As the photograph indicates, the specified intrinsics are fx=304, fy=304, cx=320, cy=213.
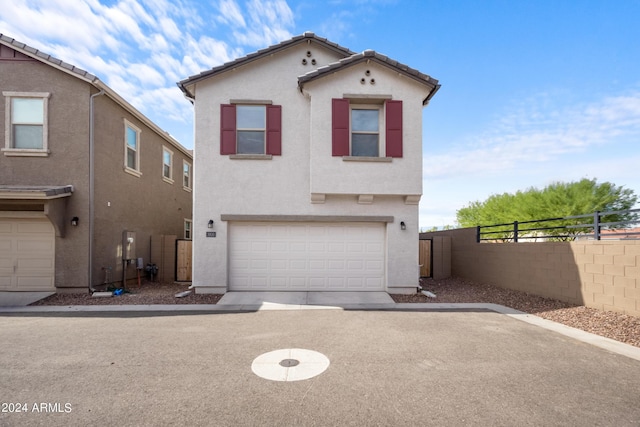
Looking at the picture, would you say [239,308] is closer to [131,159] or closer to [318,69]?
[318,69]

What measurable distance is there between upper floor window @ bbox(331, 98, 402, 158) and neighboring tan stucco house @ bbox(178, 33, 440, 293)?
0.03 m

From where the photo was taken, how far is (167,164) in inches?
625

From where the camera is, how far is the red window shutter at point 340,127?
31.6ft

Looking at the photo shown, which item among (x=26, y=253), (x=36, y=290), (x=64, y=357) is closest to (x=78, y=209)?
(x=26, y=253)

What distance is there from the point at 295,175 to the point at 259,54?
419 centimetres

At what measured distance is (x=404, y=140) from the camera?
9820 mm

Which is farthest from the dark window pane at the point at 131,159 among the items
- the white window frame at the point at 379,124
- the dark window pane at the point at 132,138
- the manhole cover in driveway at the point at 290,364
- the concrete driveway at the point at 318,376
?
the manhole cover in driveway at the point at 290,364

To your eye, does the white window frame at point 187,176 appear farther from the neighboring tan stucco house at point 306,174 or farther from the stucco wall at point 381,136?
the stucco wall at point 381,136

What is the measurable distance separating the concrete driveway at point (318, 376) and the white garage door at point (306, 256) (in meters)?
3.07

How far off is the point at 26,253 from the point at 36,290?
49.5 inches

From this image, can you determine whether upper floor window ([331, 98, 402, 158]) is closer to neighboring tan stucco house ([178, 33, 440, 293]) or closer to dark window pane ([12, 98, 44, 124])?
neighboring tan stucco house ([178, 33, 440, 293])

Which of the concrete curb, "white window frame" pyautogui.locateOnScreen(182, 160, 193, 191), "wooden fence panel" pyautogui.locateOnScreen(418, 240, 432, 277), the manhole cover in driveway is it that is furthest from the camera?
"white window frame" pyautogui.locateOnScreen(182, 160, 193, 191)

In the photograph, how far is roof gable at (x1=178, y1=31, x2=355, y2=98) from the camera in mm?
9875

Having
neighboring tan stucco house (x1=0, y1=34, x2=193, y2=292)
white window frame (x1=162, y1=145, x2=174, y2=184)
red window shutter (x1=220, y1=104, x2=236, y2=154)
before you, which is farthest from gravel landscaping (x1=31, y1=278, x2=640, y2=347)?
white window frame (x1=162, y1=145, x2=174, y2=184)
